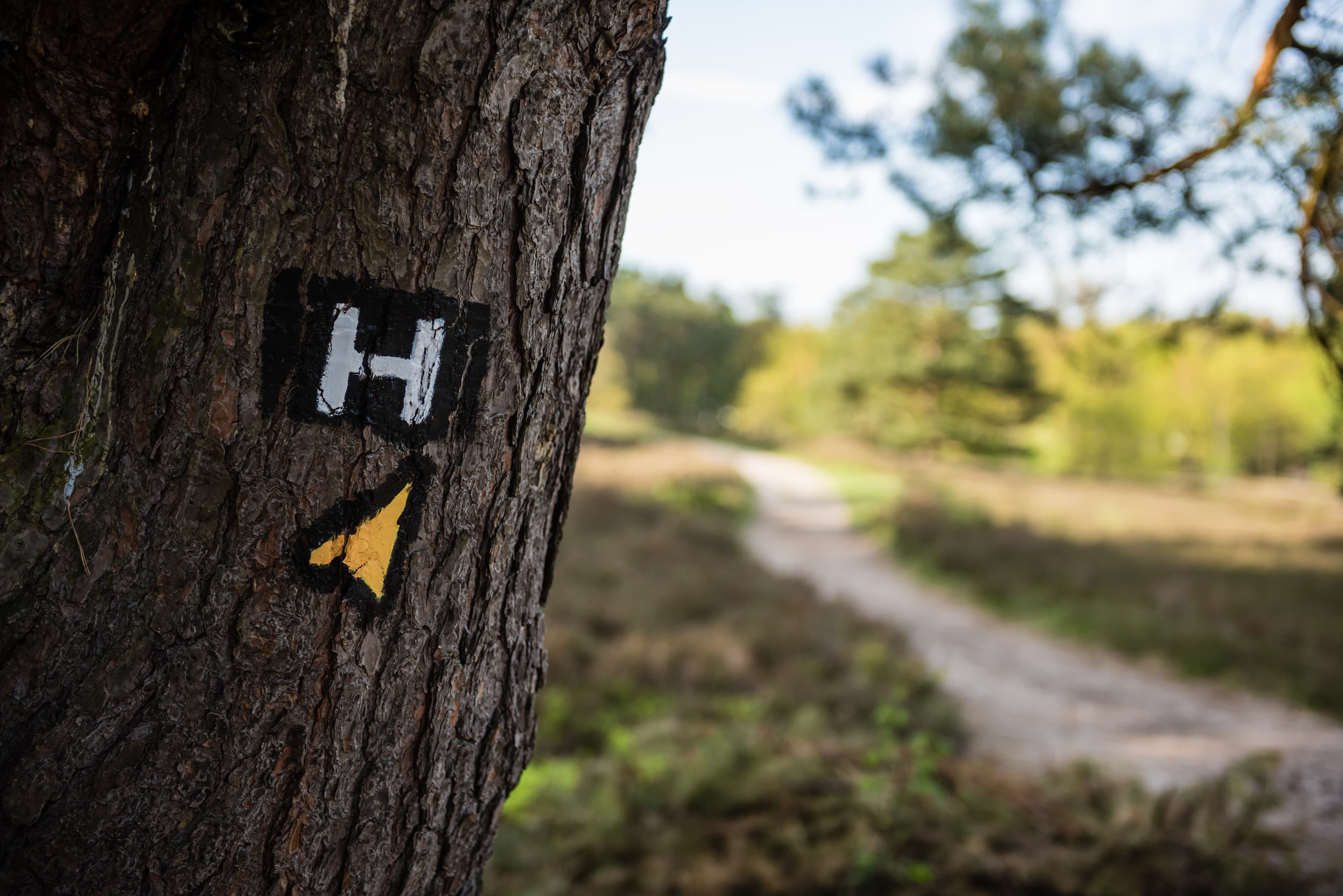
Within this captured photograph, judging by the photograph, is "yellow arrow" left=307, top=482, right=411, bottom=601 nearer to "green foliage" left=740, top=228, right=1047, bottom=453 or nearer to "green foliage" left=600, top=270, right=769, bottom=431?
"green foliage" left=740, top=228, right=1047, bottom=453

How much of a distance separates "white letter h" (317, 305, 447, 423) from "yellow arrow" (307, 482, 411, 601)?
0.10m

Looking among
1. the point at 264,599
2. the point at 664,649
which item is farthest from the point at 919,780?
the point at 264,599

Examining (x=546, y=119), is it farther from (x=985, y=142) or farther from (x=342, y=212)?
(x=985, y=142)

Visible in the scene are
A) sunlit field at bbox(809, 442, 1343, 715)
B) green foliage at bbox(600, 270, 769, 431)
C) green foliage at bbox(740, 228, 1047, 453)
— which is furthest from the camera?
green foliage at bbox(600, 270, 769, 431)

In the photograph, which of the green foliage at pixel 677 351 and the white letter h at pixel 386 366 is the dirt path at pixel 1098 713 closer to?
the white letter h at pixel 386 366

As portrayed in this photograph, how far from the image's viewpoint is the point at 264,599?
78 centimetres

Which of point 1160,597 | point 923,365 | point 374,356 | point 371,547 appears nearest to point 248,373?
point 374,356

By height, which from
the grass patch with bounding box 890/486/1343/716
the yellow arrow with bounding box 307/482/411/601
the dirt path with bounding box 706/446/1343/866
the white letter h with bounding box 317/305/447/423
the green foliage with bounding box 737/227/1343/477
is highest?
the green foliage with bounding box 737/227/1343/477

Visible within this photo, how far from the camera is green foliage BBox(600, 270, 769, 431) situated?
3838 centimetres

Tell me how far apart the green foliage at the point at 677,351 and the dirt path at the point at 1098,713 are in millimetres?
28646

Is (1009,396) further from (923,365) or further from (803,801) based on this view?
(803,801)

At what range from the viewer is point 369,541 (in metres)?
0.81

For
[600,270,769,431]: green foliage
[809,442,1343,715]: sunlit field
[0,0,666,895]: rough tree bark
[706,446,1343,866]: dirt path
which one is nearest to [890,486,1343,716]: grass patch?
[809,442,1343,715]: sunlit field

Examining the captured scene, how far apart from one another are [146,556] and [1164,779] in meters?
5.88
